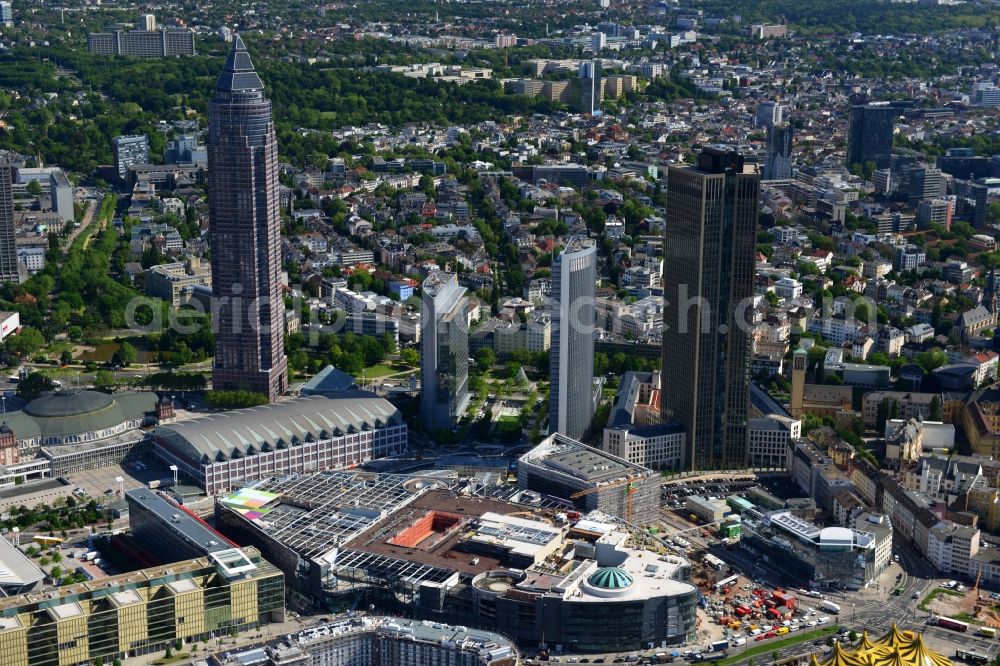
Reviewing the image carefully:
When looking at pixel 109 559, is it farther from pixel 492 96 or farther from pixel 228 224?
pixel 492 96

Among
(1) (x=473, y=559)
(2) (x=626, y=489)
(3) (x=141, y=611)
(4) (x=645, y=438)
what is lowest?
(3) (x=141, y=611)

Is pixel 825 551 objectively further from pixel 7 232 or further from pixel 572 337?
pixel 7 232

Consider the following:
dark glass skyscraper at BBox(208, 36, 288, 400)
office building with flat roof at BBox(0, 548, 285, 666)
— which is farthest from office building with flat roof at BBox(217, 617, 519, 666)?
dark glass skyscraper at BBox(208, 36, 288, 400)

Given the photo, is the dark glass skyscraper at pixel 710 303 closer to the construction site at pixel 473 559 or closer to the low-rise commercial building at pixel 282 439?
the construction site at pixel 473 559

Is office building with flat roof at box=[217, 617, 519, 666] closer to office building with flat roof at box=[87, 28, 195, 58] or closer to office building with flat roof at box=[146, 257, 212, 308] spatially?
office building with flat roof at box=[146, 257, 212, 308]

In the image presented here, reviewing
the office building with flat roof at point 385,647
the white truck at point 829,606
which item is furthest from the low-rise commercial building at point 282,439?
the white truck at point 829,606

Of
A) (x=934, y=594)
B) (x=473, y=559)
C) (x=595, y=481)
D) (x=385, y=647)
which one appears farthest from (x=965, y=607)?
(x=385, y=647)

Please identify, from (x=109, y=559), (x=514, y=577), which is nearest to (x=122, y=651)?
(x=109, y=559)
